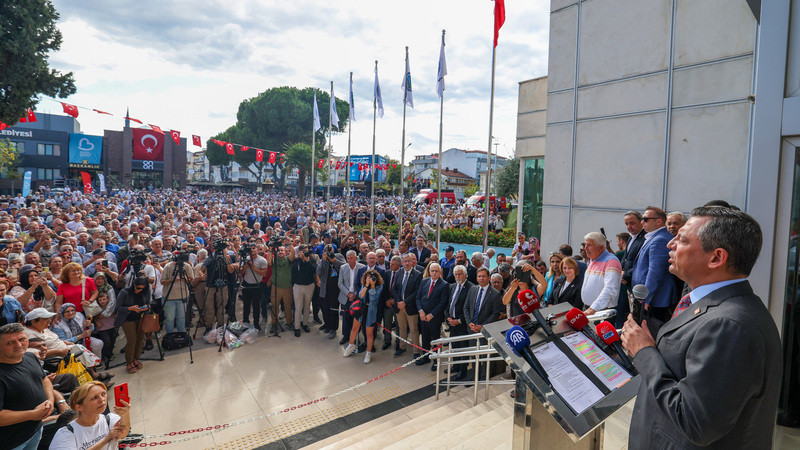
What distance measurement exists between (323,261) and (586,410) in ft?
25.7

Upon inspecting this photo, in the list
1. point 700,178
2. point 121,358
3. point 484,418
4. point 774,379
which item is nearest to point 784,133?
point 774,379

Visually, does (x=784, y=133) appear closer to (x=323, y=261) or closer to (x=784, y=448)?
(x=784, y=448)

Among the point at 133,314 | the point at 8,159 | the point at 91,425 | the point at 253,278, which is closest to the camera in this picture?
the point at 91,425

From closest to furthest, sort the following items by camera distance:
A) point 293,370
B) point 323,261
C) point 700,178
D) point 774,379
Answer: point 774,379 → point 293,370 → point 700,178 → point 323,261

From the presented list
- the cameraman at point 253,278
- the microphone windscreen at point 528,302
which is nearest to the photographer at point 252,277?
the cameraman at point 253,278

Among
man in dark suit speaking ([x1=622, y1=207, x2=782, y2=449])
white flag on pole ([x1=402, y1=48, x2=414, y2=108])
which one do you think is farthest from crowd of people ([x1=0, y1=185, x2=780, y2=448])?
white flag on pole ([x1=402, y1=48, x2=414, y2=108])

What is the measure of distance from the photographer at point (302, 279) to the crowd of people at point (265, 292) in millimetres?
23

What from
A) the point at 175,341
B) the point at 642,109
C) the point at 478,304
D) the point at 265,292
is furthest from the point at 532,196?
the point at 175,341

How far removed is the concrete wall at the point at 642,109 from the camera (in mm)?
7582

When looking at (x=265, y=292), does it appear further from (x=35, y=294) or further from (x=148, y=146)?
(x=148, y=146)

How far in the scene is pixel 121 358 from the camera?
759cm

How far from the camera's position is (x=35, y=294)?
6.30 m

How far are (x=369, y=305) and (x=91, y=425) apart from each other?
5.02m

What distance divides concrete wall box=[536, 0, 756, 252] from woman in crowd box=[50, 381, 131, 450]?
9494 millimetres
